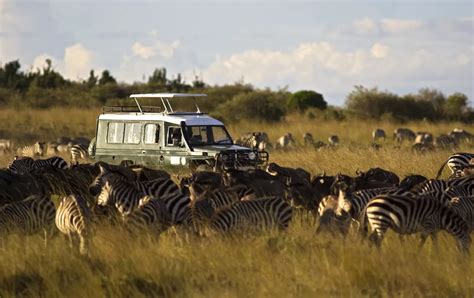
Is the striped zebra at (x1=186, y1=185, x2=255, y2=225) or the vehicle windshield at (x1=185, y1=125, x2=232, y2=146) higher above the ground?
the vehicle windshield at (x1=185, y1=125, x2=232, y2=146)

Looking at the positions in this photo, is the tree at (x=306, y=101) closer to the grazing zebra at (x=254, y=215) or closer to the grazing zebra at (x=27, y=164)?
the grazing zebra at (x=27, y=164)

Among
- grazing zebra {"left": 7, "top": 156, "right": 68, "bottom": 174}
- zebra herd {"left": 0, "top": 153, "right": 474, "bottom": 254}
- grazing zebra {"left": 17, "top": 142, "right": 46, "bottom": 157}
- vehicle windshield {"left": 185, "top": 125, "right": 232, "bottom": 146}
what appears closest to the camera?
zebra herd {"left": 0, "top": 153, "right": 474, "bottom": 254}

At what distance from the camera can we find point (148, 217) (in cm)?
1695

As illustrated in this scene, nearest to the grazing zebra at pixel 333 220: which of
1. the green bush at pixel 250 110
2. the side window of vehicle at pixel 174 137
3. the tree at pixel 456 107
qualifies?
the side window of vehicle at pixel 174 137

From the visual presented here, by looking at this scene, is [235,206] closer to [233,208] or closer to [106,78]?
[233,208]

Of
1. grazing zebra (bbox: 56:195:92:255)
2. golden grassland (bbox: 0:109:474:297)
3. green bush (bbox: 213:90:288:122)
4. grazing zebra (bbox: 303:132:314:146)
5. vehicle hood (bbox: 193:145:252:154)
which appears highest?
green bush (bbox: 213:90:288:122)

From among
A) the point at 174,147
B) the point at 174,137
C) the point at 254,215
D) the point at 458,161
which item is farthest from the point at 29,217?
the point at 458,161

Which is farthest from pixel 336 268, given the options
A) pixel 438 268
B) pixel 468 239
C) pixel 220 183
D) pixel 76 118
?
pixel 76 118

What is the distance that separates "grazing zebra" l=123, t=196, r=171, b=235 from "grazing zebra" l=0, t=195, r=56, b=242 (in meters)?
1.32

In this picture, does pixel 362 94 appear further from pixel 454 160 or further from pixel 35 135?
pixel 454 160

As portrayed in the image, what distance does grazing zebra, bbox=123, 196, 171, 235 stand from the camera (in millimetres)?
16938

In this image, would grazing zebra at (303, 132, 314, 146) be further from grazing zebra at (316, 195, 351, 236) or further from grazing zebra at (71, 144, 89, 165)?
grazing zebra at (316, 195, 351, 236)

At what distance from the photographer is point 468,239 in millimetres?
16797

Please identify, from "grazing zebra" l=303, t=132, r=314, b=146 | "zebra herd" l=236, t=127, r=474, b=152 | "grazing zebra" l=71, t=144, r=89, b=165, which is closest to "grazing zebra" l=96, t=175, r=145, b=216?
"grazing zebra" l=71, t=144, r=89, b=165
